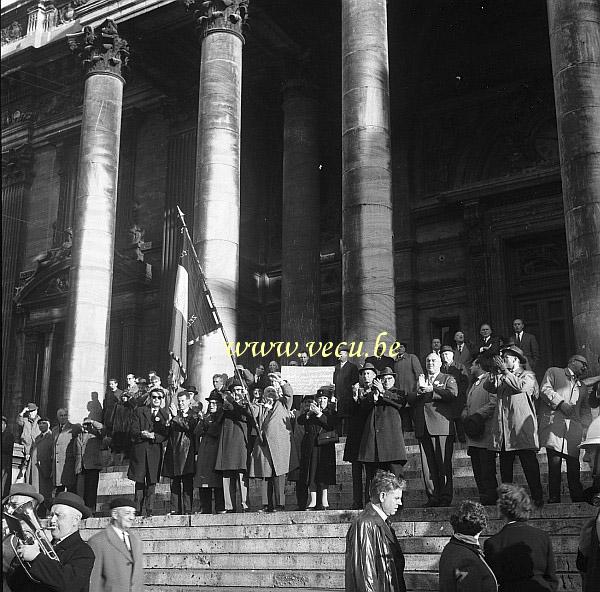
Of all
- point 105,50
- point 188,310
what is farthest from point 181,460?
point 105,50

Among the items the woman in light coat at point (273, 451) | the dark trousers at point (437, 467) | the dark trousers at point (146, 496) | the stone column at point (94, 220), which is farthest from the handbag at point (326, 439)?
the stone column at point (94, 220)

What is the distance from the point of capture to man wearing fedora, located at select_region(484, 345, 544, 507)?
28.9ft

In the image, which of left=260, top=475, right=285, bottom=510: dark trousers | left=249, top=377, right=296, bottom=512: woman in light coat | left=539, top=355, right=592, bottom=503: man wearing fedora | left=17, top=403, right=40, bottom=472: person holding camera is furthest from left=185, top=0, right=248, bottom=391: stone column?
left=539, top=355, right=592, bottom=503: man wearing fedora

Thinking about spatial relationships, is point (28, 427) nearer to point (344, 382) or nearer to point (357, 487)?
point (344, 382)

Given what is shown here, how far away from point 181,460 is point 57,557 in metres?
7.56

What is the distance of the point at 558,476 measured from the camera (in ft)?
29.2

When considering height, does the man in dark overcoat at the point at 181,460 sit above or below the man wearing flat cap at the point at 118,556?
above

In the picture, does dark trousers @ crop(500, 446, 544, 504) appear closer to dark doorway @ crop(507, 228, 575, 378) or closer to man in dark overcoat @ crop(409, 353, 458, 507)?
man in dark overcoat @ crop(409, 353, 458, 507)

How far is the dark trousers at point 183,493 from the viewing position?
12.1 meters

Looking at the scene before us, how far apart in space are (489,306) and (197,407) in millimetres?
10843

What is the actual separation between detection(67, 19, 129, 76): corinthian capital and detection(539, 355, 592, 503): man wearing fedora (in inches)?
661

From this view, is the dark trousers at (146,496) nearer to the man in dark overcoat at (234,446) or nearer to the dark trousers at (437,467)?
the man in dark overcoat at (234,446)

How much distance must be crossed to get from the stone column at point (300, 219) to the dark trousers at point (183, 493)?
9630mm

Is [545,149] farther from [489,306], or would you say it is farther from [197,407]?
[197,407]
